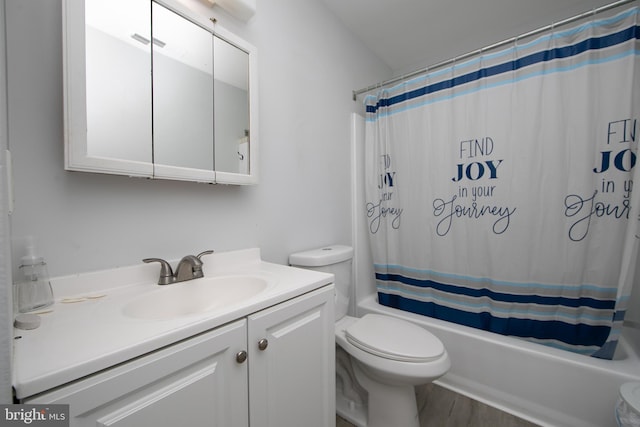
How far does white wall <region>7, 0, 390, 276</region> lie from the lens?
2.20 ft

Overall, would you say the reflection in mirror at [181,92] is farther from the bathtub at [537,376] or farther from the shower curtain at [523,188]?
the bathtub at [537,376]

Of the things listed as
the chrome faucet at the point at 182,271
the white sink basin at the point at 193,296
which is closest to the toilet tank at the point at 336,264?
the white sink basin at the point at 193,296

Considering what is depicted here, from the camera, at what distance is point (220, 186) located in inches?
42.2

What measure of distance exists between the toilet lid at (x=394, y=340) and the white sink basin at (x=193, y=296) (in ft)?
1.87

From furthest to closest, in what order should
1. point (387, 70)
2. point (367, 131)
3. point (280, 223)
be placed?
point (387, 70)
point (367, 131)
point (280, 223)

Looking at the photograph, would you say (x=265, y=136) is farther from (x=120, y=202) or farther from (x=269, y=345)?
(x=269, y=345)

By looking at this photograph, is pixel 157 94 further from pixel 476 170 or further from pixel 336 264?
pixel 476 170

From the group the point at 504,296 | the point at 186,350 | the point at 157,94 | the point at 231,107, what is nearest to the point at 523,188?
the point at 504,296

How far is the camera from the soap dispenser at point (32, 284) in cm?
62

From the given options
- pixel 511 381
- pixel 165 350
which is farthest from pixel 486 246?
pixel 165 350

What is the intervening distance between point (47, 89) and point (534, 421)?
2.28 m

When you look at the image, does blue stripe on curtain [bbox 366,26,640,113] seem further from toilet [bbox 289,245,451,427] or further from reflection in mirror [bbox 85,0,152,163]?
reflection in mirror [bbox 85,0,152,163]

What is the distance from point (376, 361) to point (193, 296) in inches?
30.5

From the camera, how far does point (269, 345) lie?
27.9 inches
